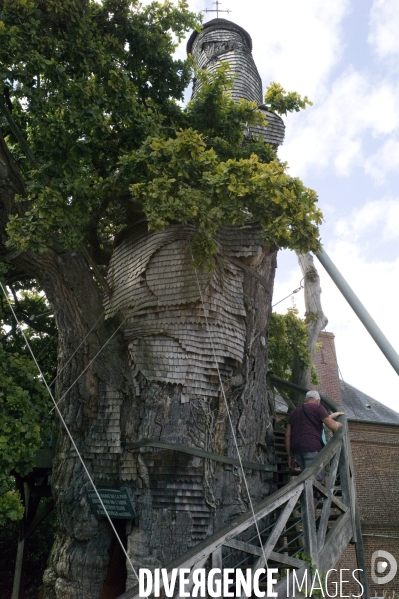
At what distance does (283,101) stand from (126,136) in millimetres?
2751

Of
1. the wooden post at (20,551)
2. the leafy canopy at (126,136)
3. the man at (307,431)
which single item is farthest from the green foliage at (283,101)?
the wooden post at (20,551)

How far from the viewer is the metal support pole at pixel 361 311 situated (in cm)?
659

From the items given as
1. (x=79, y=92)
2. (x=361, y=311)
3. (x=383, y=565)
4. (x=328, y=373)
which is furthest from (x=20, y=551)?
(x=328, y=373)

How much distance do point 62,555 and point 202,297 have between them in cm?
318

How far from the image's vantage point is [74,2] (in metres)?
6.81

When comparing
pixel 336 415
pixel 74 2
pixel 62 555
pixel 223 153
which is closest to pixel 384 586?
pixel 336 415

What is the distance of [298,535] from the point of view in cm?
573

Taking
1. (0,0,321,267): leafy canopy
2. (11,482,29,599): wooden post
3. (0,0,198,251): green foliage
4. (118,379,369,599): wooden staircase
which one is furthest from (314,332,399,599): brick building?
(0,0,198,251): green foliage

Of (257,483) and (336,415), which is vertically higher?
(336,415)

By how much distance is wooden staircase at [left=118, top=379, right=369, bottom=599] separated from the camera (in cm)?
484

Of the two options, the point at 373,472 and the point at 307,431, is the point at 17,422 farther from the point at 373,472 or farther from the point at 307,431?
the point at 373,472

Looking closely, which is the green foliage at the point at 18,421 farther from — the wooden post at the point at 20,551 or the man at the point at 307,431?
the wooden post at the point at 20,551

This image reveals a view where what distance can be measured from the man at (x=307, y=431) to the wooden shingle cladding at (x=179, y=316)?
103 centimetres

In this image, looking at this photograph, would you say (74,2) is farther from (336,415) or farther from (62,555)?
(62,555)
